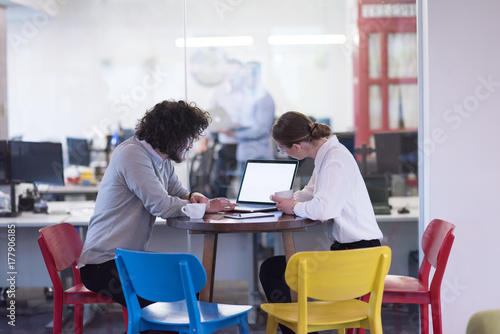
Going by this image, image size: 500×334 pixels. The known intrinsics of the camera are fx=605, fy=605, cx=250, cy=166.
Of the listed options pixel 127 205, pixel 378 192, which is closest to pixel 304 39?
pixel 378 192

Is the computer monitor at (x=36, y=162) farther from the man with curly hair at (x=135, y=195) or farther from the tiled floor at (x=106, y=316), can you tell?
the man with curly hair at (x=135, y=195)

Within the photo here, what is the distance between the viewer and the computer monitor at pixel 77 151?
448 cm

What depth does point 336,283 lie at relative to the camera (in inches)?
85.0

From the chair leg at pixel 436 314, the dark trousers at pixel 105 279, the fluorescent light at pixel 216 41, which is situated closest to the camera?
the dark trousers at pixel 105 279

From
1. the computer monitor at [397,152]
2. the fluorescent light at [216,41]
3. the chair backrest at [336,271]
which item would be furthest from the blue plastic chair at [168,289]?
the fluorescent light at [216,41]

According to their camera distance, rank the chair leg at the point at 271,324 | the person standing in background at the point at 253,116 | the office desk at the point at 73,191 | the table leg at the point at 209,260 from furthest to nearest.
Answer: the person standing in background at the point at 253,116, the office desk at the point at 73,191, the table leg at the point at 209,260, the chair leg at the point at 271,324

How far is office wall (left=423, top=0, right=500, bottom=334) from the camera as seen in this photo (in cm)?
349

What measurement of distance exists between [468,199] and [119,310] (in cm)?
242

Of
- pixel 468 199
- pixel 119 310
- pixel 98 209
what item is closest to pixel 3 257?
pixel 119 310

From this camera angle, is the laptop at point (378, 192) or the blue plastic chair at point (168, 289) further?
the laptop at point (378, 192)

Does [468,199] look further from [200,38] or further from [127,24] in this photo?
[127,24]

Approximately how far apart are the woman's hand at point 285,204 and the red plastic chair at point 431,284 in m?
0.56

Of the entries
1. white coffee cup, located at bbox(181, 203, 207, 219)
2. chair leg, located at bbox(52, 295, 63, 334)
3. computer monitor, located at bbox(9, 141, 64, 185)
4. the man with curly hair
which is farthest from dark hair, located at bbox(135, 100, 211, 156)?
computer monitor, located at bbox(9, 141, 64, 185)

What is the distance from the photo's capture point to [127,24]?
4.75 m
